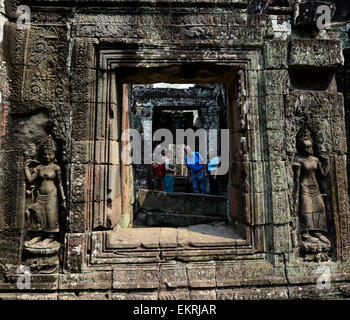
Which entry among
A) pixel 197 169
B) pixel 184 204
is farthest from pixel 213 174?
pixel 184 204

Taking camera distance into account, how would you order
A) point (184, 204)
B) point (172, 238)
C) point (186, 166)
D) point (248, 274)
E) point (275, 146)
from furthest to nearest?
1. point (186, 166)
2. point (184, 204)
3. point (172, 238)
4. point (275, 146)
5. point (248, 274)

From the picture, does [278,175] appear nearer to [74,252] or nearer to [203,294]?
[203,294]

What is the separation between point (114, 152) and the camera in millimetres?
3283

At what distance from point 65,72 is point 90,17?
0.81m

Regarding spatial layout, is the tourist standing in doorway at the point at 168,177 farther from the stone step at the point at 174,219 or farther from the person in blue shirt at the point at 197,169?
the stone step at the point at 174,219

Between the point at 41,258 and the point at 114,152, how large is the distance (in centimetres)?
160

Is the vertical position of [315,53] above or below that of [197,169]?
above

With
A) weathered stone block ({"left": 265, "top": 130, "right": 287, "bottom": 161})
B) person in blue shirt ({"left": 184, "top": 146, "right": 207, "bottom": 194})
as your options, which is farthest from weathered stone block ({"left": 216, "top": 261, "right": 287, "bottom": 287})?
person in blue shirt ({"left": 184, "top": 146, "right": 207, "bottom": 194})

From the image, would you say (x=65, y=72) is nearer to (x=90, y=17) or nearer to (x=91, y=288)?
(x=90, y=17)

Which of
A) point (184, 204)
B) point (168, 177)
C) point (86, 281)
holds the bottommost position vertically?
point (86, 281)

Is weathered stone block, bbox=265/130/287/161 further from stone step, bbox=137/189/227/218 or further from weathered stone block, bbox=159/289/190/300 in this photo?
weathered stone block, bbox=159/289/190/300

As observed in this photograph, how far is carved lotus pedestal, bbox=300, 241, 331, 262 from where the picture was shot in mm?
3027

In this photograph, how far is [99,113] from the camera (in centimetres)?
309

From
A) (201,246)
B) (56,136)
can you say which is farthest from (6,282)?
(201,246)
